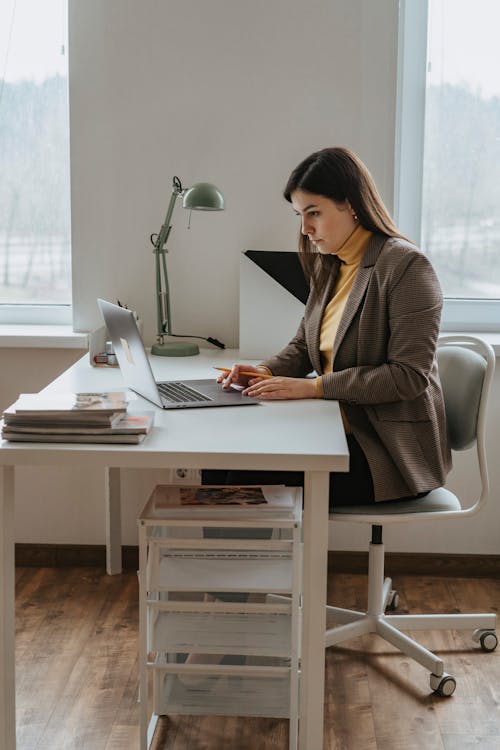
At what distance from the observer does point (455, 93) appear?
→ 3.06 m

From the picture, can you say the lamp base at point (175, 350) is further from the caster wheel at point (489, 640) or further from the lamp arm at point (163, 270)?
the caster wheel at point (489, 640)

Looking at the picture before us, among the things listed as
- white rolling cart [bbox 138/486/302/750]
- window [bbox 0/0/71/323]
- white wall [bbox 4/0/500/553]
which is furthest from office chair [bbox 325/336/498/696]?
window [bbox 0/0/71/323]

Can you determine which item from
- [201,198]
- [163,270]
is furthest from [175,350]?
[201,198]

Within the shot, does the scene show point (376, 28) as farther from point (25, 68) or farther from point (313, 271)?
point (25, 68)

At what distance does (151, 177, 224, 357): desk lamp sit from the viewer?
2670mm

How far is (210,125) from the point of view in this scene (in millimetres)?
2965

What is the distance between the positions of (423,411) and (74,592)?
138cm

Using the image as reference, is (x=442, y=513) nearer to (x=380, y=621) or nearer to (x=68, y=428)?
(x=380, y=621)

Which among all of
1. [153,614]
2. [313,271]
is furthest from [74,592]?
[313,271]

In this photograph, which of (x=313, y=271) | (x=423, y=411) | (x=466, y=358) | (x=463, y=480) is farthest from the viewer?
(x=463, y=480)

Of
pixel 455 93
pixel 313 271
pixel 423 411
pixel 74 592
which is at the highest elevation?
pixel 455 93

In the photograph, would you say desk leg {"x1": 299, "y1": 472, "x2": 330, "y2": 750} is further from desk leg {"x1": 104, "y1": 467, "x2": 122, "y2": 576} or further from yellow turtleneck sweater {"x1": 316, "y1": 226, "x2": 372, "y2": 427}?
desk leg {"x1": 104, "y1": 467, "x2": 122, "y2": 576}

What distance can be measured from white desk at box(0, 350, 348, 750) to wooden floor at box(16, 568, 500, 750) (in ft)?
0.98

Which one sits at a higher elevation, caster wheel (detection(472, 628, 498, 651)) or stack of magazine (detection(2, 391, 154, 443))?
stack of magazine (detection(2, 391, 154, 443))
